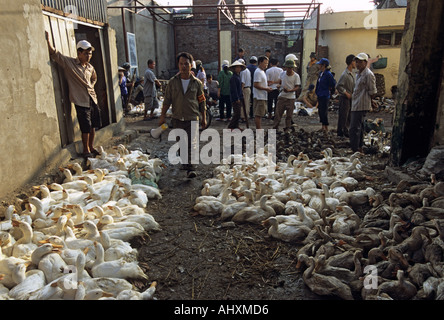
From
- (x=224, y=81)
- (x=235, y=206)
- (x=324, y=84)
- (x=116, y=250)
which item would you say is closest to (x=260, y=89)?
(x=324, y=84)

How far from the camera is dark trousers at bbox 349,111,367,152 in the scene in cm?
740

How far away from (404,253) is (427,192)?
4.19 ft

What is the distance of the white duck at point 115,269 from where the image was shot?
3.25 m

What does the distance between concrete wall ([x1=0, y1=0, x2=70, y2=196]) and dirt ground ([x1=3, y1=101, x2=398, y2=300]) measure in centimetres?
37

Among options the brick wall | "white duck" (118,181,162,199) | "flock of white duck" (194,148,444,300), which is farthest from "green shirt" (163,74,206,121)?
the brick wall

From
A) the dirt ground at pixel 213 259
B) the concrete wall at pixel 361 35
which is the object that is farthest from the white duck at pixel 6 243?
the concrete wall at pixel 361 35

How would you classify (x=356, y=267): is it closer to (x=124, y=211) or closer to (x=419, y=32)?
(x=124, y=211)

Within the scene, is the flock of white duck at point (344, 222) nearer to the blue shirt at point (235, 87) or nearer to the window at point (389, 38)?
the blue shirt at point (235, 87)

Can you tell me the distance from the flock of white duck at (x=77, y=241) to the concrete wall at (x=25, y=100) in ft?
1.33

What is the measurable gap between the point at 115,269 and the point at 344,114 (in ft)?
23.9

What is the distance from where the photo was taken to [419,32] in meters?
5.32

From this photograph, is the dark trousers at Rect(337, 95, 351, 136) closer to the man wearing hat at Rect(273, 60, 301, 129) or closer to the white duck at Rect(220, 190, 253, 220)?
the man wearing hat at Rect(273, 60, 301, 129)

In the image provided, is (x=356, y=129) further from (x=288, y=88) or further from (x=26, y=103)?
(x=26, y=103)

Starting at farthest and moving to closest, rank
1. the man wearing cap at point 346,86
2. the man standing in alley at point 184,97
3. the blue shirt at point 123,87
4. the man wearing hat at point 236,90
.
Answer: the blue shirt at point 123,87, the man wearing hat at point 236,90, the man wearing cap at point 346,86, the man standing in alley at point 184,97
